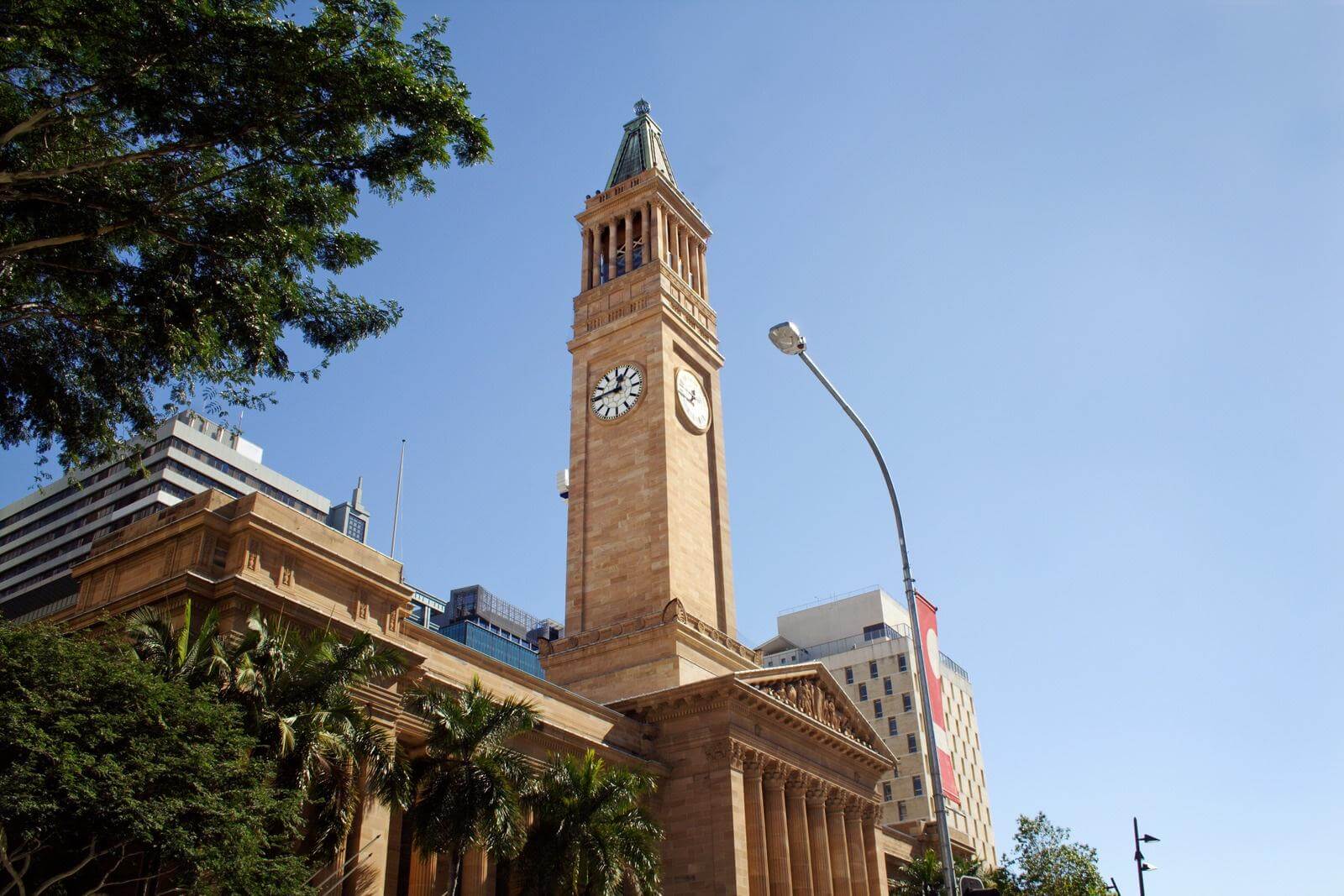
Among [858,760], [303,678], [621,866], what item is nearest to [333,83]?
[303,678]

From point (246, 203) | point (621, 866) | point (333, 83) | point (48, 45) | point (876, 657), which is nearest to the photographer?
point (48, 45)

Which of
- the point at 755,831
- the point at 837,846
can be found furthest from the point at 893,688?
the point at 755,831

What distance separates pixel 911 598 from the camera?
24.5m

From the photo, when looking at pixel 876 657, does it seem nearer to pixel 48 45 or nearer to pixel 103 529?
pixel 103 529

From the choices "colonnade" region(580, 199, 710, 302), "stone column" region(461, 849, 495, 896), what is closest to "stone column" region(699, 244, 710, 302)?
"colonnade" region(580, 199, 710, 302)

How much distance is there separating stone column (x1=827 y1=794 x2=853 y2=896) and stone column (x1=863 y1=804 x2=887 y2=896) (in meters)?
1.87

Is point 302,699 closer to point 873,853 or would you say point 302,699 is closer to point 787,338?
point 787,338

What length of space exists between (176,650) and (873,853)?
35.9 meters

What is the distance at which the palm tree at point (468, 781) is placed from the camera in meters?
24.8

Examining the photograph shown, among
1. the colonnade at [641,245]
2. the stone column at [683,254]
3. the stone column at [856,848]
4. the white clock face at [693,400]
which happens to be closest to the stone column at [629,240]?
the colonnade at [641,245]

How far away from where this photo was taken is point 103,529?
97.9 m

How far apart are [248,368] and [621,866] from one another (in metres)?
15.1

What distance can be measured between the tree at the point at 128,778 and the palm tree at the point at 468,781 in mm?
3508

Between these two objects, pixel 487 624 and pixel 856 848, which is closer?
pixel 856 848
